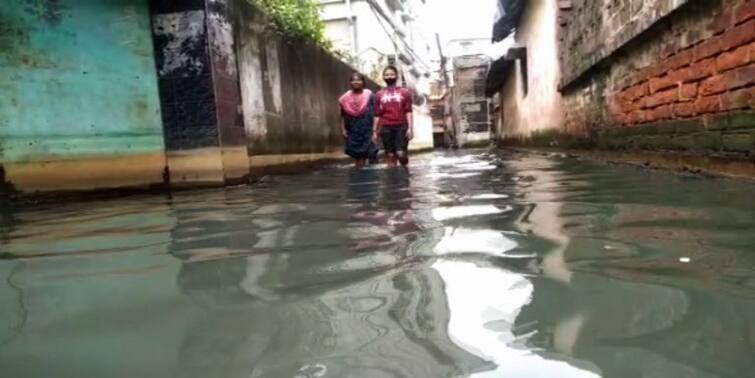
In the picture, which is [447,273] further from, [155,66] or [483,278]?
[155,66]

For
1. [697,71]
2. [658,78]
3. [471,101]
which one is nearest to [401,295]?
[697,71]

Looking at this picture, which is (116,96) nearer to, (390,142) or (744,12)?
(390,142)

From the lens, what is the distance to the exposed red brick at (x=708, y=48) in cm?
393

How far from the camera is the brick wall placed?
363cm

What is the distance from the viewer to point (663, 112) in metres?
5.05

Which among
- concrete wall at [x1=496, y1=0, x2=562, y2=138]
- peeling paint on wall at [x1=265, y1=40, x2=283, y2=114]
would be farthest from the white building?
peeling paint on wall at [x1=265, y1=40, x2=283, y2=114]

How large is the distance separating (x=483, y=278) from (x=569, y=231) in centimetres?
85

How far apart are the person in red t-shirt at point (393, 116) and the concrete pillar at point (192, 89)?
9.41 ft

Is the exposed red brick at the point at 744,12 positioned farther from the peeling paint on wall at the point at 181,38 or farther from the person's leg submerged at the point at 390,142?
the person's leg submerged at the point at 390,142

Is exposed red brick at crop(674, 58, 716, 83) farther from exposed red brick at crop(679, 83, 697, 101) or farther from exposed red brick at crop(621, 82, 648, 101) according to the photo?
exposed red brick at crop(621, 82, 648, 101)

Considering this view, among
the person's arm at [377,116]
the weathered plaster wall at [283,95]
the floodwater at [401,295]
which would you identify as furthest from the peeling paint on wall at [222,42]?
the floodwater at [401,295]

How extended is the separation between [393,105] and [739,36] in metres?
4.92

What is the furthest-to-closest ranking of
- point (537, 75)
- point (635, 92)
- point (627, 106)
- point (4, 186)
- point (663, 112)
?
point (537, 75) → point (627, 106) → point (635, 92) → point (4, 186) → point (663, 112)

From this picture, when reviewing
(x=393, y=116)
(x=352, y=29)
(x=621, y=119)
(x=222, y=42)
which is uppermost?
(x=352, y=29)
